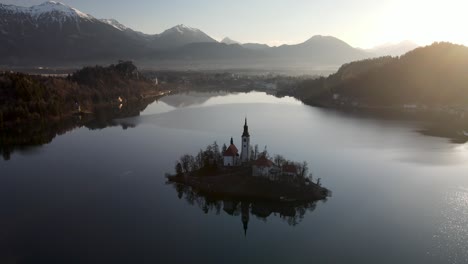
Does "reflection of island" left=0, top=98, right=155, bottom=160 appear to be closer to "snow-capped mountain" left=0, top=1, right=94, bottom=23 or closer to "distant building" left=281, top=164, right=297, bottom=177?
"distant building" left=281, top=164, right=297, bottom=177

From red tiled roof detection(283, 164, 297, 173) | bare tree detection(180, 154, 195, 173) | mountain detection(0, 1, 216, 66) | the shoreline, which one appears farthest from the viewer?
mountain detection(0, 1, 216, 66)

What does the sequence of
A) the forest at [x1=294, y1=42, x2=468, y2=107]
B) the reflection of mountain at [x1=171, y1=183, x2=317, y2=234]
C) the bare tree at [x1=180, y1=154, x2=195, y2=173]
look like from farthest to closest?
the forest at [x1=294, y1=42, x2=468, y2=107] < the bare tree at [x1=180, y1=154, x2=195, y2=173] < the reflection of mountain at [x1=171, y1=183, x2=317, y2=234]

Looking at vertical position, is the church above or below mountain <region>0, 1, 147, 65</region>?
below

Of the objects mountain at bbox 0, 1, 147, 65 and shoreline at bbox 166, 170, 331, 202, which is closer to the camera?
shoreline at bbox 166, 170, 331, 202

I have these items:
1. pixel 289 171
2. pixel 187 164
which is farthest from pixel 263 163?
pixel 187 164

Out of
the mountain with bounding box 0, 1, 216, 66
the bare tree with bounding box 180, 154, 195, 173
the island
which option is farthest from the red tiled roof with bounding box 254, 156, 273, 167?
the mountain with bounding box 0, 1, 216, 66

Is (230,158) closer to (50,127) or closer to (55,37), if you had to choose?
(50,127)

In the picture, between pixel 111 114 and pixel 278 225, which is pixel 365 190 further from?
pixel 111 114
